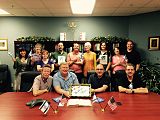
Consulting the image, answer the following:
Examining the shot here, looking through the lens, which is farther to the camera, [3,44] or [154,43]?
[3,44]

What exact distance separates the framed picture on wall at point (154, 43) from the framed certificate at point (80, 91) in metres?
3.68

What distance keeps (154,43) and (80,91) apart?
12.6 ft

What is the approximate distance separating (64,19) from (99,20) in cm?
113

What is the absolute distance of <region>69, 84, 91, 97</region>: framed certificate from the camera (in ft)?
10.0

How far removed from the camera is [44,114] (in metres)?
2.26

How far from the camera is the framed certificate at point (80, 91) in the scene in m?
3.06

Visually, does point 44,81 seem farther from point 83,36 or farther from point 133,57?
point 83,36

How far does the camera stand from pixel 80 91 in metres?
3.10

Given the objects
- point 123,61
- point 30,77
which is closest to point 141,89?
point 30,77

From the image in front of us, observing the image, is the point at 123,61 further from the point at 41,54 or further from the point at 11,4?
the point at 11,4

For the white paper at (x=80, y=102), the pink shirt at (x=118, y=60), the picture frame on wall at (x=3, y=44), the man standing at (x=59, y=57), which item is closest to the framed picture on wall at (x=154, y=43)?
the pink shirt at (x=118, y=60)

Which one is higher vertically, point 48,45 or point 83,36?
point 83,36

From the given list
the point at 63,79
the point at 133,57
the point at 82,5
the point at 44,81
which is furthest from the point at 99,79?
the point at 82,5

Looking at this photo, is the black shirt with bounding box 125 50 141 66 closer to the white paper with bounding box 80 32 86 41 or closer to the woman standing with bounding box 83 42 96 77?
the woman standing with bounding box 83 42 96 77
